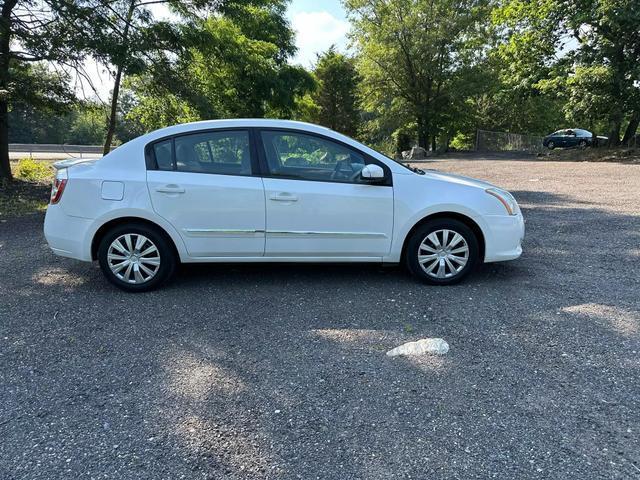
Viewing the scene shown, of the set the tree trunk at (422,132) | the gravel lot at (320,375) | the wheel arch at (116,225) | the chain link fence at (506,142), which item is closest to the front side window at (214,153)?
the wheel arch at (116,225)

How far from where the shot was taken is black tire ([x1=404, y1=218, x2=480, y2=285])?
15.6 feet

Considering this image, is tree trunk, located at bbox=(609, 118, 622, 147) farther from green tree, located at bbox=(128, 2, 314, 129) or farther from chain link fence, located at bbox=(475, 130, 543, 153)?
green tree, located at bbox=(128, 2, 314, 129)

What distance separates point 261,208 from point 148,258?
1219mm

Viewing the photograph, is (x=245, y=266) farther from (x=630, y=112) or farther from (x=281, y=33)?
(x=630, y=112)

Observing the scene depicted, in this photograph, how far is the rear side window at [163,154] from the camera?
184 inches

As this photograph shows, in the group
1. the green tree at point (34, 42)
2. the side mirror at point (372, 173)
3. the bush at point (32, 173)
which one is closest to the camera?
the side mirror at point (372, 173)

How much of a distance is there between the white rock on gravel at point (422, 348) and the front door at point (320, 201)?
1.38 metres

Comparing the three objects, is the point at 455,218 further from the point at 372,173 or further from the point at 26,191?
the point at 26,191

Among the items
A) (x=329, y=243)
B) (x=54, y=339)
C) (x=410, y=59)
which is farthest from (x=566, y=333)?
(x=410, y=59)

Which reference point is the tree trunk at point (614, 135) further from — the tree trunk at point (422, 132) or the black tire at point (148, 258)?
the black tire at point (148, 258)

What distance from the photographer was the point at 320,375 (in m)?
3.19

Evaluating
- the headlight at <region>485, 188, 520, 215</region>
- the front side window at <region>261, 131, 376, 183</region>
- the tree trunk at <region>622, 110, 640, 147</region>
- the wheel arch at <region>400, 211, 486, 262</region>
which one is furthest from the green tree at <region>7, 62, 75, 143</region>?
the tree trunk at <region>622, 110, 640, 147</region>

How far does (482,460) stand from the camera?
7.81 feet

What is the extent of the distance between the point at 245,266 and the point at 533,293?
3.10 meters
